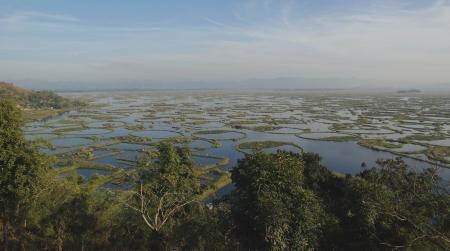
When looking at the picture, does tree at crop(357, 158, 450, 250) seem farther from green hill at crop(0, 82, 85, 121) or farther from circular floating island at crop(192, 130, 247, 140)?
green hill at crop(0, 82, 85, 121)

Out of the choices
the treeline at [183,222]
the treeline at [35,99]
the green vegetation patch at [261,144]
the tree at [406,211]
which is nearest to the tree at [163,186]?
the treeline at [183,222]

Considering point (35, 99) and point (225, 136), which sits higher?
point (35, 99)

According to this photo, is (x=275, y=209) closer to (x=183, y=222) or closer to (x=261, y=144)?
(x=183, y=222)

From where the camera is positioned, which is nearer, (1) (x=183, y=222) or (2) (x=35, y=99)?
(1) (x=183, y=222)

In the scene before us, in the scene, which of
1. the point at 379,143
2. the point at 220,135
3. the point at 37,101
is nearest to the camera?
the point at 379,143

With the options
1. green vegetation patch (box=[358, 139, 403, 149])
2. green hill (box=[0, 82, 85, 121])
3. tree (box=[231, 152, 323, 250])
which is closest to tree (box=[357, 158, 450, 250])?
tree (box=[231, 152, 323, 250])

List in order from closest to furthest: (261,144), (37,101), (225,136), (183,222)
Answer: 1. (183,222)
2. (261,144)
3. (225,136)
4. (37,101)

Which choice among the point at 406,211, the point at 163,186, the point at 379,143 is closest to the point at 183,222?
the point at 163,186
